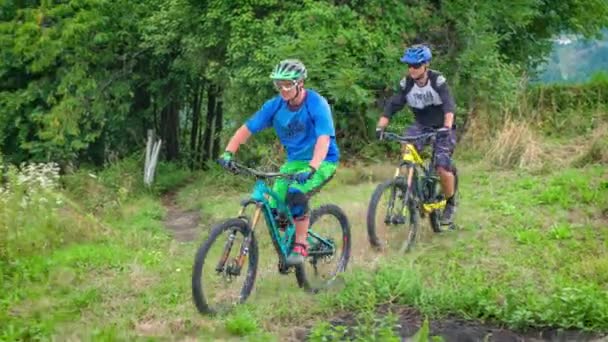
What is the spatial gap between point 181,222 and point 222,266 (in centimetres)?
726

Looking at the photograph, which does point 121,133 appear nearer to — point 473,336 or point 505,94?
point 505,94

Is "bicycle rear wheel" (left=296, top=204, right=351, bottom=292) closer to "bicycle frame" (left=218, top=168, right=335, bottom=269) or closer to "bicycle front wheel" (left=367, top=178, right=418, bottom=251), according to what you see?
"bicycle frame" (left=218, top=168, right=335, bottom=269)

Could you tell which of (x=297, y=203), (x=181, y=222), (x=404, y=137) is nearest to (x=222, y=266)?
(x=297, y=203)

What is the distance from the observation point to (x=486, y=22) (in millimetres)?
17188

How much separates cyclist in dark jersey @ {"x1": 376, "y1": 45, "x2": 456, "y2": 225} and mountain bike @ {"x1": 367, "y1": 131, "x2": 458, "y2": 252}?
0.38ft

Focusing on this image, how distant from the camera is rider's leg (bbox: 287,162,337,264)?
7199 millimetres

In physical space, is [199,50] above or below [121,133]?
above

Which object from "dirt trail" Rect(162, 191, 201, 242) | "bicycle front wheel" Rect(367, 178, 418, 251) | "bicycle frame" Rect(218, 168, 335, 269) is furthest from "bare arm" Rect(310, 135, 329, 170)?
"dirt trail" Rect(162, 191, 201, 242)

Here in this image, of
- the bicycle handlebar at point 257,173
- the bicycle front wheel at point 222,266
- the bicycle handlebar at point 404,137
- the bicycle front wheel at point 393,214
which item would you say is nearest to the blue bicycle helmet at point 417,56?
the bicycle handlebar at point 404,137

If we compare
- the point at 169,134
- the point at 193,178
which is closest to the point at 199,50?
the point at 193,178

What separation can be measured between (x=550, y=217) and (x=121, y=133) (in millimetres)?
15136

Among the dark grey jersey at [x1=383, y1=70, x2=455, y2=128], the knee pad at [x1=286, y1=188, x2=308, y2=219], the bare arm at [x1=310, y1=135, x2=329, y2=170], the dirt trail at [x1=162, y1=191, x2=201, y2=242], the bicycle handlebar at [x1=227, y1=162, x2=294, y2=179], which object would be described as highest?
the dark grey jersey at [x1=383, y1=70, x2=455, y2=128]

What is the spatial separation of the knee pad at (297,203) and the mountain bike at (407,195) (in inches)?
57.6

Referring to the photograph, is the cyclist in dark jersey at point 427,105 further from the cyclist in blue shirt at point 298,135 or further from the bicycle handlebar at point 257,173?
the bicycle handlebar at point 257,173
